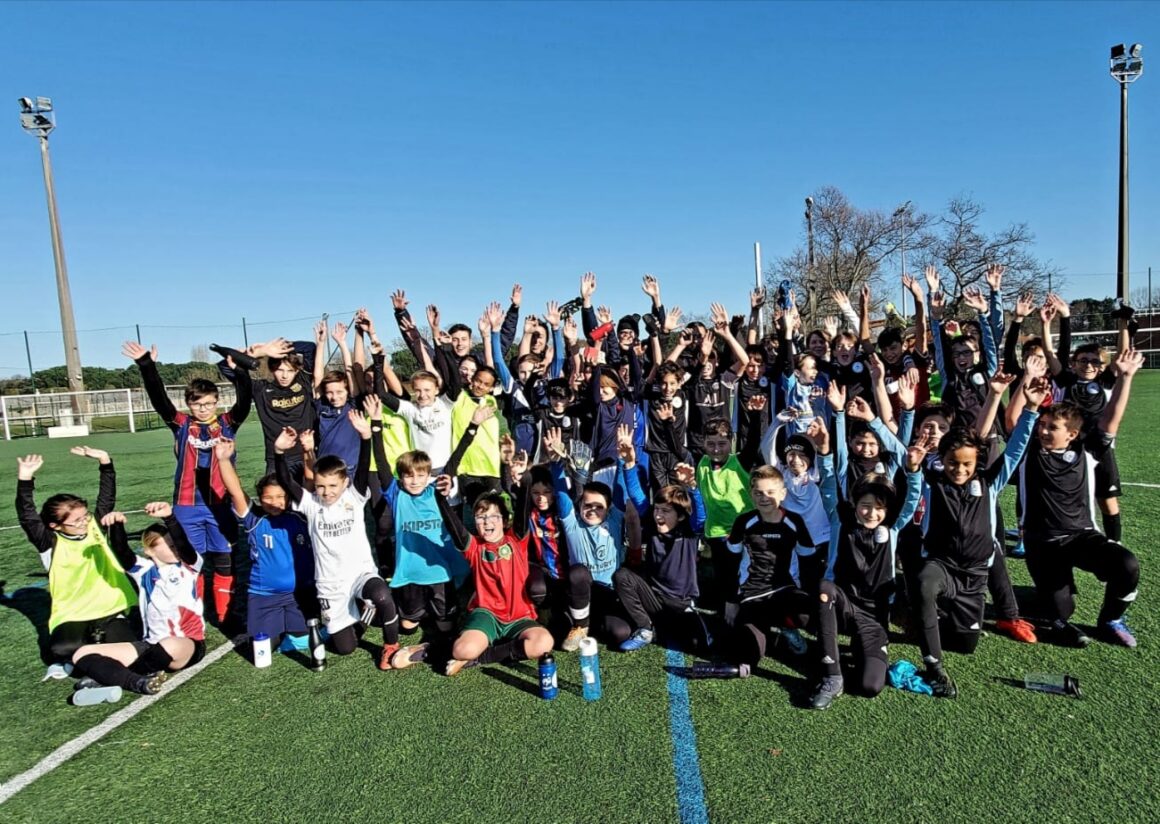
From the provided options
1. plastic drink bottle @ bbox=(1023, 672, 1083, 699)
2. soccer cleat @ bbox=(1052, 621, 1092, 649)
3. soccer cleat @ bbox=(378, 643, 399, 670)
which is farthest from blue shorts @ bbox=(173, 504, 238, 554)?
soccer cleat @ bbox=(1052, 621, 1092, 649)

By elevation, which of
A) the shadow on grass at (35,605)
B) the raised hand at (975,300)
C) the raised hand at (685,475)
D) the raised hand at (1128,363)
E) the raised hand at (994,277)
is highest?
the raised hand at (994,277)

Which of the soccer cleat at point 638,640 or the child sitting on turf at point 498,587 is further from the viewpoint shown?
the soccer cleat at point 638,640

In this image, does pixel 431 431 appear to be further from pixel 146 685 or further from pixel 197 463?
pixel 146 685

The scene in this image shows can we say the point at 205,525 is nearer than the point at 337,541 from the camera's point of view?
No

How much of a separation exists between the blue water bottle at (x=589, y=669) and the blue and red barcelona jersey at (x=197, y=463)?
3.57 meters

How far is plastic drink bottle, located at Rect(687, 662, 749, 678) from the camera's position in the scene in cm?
420

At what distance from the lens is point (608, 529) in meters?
5.23

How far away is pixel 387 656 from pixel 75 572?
2.38 meters

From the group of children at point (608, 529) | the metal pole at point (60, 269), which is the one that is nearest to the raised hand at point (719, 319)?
the group of children at point (608, 529)

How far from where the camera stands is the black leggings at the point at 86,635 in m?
4.68

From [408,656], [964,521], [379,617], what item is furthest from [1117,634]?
[379,617]

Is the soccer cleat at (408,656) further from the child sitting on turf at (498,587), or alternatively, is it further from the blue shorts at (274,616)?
the blue shorts at (274,616)

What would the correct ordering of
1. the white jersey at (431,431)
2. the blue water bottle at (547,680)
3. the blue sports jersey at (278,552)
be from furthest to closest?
the white jersey at (431,431), the blue sports jersey at (278,552), the blue water bottle at (547,680)

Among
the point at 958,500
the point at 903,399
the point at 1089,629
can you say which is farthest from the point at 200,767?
the point at 1089,629
